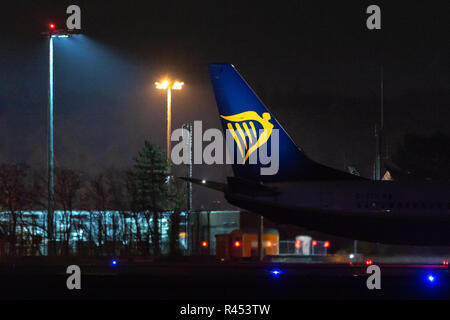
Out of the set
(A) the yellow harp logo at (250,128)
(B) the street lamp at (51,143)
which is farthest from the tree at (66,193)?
(A) the yellow harp logo at (250,128)

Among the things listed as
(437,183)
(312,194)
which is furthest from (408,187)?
(312,194)

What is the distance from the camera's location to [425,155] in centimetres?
8144

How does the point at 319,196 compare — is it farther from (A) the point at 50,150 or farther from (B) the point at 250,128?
(A) the point at 50,150

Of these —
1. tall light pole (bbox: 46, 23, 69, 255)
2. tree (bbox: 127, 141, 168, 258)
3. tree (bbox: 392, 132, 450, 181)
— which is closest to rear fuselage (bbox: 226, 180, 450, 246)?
tall light pole (bbox: 46, 23, 69, 255)

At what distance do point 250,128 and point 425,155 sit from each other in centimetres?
5605

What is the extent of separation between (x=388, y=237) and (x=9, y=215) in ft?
127

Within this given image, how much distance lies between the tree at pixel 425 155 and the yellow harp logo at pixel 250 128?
5149 cm

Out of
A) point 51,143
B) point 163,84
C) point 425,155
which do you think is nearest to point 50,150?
point 51,143

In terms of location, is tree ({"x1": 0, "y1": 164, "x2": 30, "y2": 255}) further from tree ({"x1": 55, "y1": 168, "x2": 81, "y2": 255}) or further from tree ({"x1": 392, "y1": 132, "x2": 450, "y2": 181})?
tree ({"x1": 392, "y1": 132, "x2": 450, "y2": 181})

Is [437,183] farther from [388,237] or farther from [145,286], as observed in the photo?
[145,286]

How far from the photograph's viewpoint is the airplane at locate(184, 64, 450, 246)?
28.9 m

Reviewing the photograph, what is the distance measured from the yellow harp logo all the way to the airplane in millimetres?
44

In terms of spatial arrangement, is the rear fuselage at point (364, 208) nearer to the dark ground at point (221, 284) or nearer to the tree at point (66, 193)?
the dark ground at point (221, 284)

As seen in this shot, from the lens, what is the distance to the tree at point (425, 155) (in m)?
78.6
